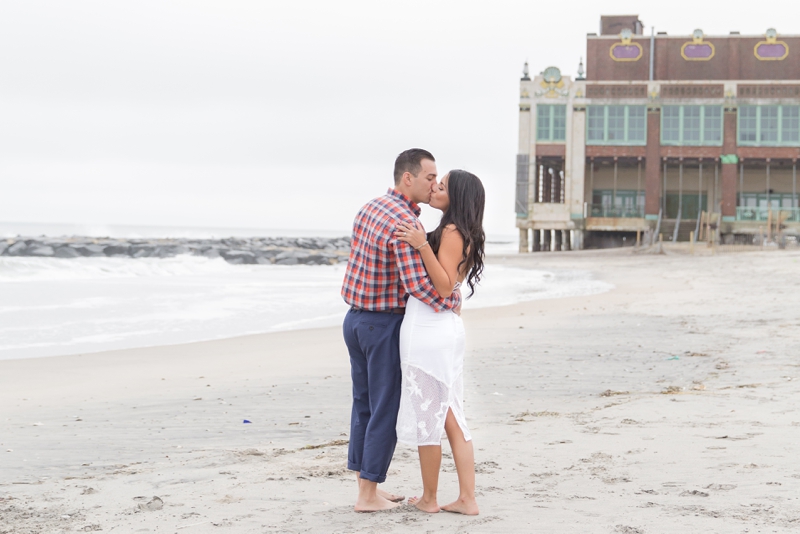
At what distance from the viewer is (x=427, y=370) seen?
3990 millimetres

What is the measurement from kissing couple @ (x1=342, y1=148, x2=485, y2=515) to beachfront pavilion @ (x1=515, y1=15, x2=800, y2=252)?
37.6 m

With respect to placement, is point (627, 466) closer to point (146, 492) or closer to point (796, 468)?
point (796, 468)

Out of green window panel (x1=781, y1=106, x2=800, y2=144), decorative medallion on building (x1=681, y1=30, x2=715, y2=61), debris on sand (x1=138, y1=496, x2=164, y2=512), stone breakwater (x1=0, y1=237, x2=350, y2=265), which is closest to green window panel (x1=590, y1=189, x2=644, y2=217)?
green window panel (x1=781, y1=106, x2=800, y2=144)

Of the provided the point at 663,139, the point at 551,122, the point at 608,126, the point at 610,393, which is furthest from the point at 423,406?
the point at 663,139

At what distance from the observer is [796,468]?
443 cm

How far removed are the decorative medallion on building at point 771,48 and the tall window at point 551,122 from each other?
10.6m

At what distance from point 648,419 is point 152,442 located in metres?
3.16

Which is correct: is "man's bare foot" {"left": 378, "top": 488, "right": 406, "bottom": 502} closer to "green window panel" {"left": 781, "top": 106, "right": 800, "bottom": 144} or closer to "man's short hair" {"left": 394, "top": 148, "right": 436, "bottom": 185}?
"man's short hair" {"left": 394, "top": 148, "right": 436, "bottom": 185}

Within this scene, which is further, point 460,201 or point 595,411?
point 595,411

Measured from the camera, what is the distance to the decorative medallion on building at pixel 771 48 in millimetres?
43906

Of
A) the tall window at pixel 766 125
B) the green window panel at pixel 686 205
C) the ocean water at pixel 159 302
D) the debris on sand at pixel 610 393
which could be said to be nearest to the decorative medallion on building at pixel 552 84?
the green window panel at pixel 686 205

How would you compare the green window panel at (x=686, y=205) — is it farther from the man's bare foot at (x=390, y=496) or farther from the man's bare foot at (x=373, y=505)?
the man's bare foot at (x=373, y=505)

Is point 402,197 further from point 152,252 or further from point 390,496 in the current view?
point 152,252

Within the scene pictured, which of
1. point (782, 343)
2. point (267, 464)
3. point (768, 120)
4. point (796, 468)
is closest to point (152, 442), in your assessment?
point (267, 464)
